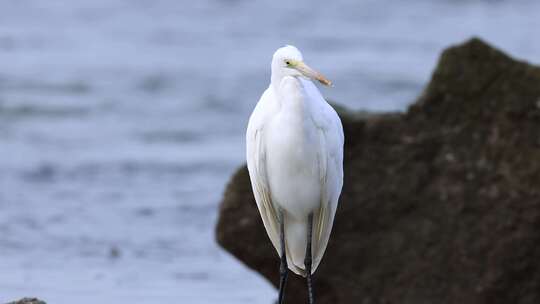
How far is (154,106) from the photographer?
15625 millimetres

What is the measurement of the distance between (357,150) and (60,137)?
7384mm

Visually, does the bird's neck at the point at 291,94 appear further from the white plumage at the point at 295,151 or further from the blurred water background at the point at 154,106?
the blurred water background at the point at 154,106

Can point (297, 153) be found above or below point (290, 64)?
below

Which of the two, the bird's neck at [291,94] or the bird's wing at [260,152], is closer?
the bird's neck at [291,94]

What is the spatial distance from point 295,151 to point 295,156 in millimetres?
28

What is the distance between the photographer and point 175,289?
791cm

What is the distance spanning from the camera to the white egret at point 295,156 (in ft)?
17.5

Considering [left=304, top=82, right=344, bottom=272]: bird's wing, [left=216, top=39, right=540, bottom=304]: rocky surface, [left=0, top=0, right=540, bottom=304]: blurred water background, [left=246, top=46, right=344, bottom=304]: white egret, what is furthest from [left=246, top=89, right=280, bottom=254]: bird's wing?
[left=0, top=0, right=540, bottom=304]: blurred water background

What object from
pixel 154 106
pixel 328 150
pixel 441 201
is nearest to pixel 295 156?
pixel 328 150

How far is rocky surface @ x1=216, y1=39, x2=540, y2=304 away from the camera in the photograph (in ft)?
21.9

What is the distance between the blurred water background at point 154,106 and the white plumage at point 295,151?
2030 millimetres

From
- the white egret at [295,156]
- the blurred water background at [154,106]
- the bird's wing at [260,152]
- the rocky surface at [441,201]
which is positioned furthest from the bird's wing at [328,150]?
the blurred water background at [154,106]

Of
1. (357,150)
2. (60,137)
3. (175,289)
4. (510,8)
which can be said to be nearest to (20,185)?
(60,137)

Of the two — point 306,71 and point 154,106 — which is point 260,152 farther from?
point 154,106
